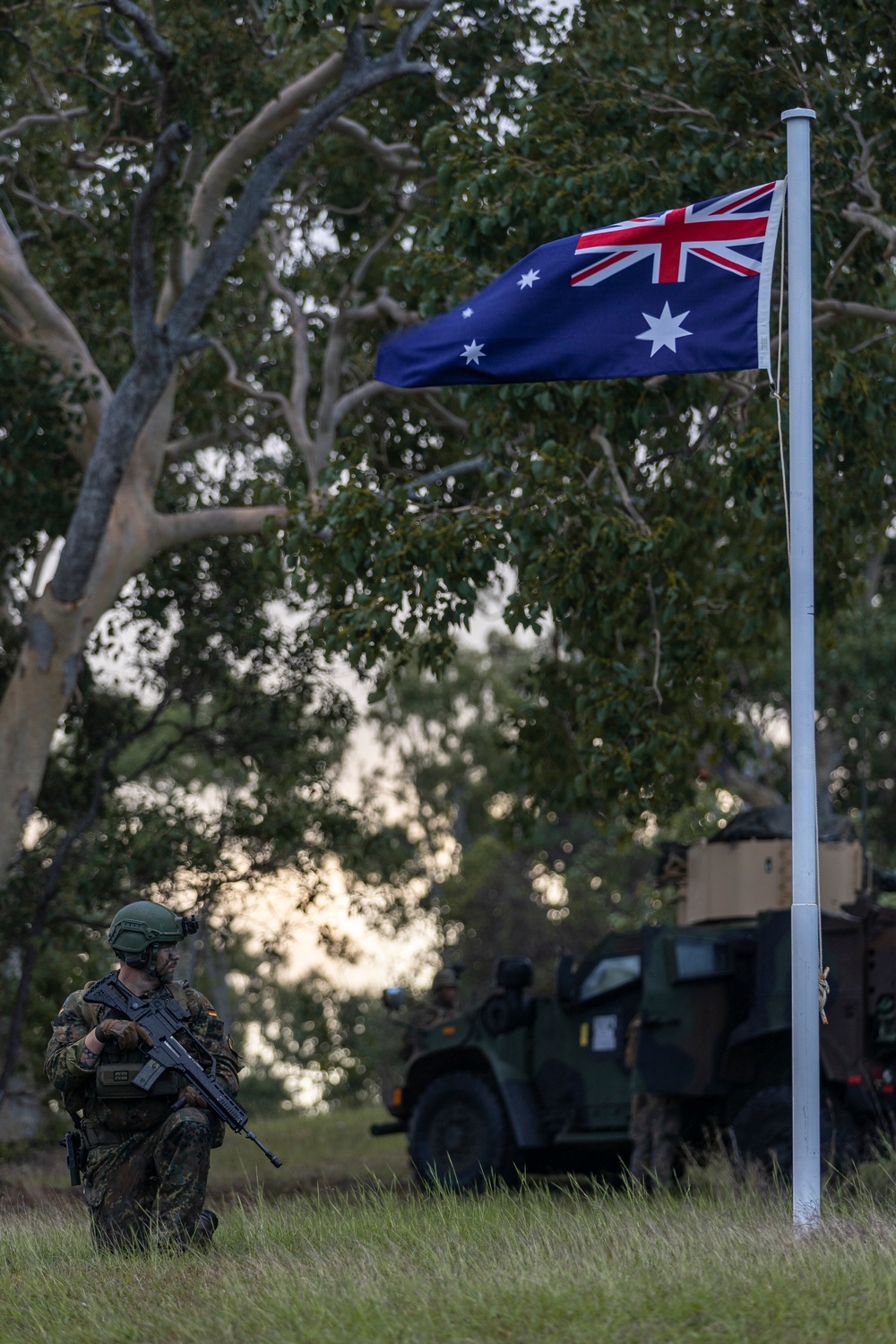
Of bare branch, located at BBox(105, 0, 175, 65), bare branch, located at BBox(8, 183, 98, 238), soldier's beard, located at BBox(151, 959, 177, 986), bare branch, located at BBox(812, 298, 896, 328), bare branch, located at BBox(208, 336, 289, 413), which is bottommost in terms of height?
soldier's beard, located at BBox(151, 959, 177, 986)

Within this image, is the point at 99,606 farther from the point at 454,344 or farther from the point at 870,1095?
the point at 870,1095

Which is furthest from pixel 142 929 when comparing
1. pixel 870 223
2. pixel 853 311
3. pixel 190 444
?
pixel 190 444

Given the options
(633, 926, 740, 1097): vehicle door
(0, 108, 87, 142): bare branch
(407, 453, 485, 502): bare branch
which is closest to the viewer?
(633, 926, 740, 1097): vehicle door

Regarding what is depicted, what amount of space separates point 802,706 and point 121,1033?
2.95 m

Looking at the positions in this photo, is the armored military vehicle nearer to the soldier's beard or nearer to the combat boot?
the combat boot

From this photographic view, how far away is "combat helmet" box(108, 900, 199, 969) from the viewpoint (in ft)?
21.3

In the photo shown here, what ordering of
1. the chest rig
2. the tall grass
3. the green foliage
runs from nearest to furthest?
the tall grass < the chest rig < the green foliage

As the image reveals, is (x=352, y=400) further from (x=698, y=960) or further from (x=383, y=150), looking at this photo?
(x=698, y=960)

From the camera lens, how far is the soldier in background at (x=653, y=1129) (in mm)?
10492

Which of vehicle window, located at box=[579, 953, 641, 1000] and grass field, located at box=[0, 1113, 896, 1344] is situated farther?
vehicle window, located at box=[579, 953, 641, 1000]

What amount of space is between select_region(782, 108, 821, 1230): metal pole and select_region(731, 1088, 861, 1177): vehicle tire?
2.83 metres

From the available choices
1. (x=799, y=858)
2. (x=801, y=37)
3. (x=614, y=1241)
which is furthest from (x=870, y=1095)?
(x=801, y=37)

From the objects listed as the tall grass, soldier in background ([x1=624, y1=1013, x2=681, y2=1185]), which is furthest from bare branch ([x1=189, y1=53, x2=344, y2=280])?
the tall grass

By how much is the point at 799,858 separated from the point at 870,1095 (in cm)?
328
